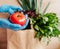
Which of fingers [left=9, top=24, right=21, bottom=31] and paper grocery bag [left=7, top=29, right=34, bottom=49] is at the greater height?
fingers [left=9, top=24, right=21, bottom=31]

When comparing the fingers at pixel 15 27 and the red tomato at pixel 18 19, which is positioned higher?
the red tomato at pixel 18 19

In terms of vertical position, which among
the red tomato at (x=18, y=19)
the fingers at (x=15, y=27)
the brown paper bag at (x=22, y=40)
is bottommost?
the brown paper bag at (x=22, y=40)

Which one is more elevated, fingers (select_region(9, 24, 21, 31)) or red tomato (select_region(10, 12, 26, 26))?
red tomato (select_region(10, 12, 26, 26))

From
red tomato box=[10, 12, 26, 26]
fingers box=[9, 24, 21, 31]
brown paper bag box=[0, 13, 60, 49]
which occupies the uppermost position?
red tomato box=[10, 12, 26, 26]

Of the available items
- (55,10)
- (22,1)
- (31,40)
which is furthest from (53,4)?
(31,40)

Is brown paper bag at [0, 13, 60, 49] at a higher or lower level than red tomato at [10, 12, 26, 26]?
lower

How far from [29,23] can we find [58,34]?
21cm

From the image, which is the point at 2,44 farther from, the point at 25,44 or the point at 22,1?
the point at 22,1

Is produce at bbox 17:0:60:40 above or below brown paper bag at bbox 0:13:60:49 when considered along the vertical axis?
above

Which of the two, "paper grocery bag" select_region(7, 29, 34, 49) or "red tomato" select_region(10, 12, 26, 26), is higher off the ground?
"red tomato" select_region(10, 12, 26, 26)

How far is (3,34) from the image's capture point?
1.13 meters

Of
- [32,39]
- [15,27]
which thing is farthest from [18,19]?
[32,39]

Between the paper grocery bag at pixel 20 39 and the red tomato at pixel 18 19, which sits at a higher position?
the red tomato at pixel 18 19

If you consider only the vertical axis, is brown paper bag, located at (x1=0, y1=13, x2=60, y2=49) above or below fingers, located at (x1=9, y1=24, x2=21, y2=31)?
below
